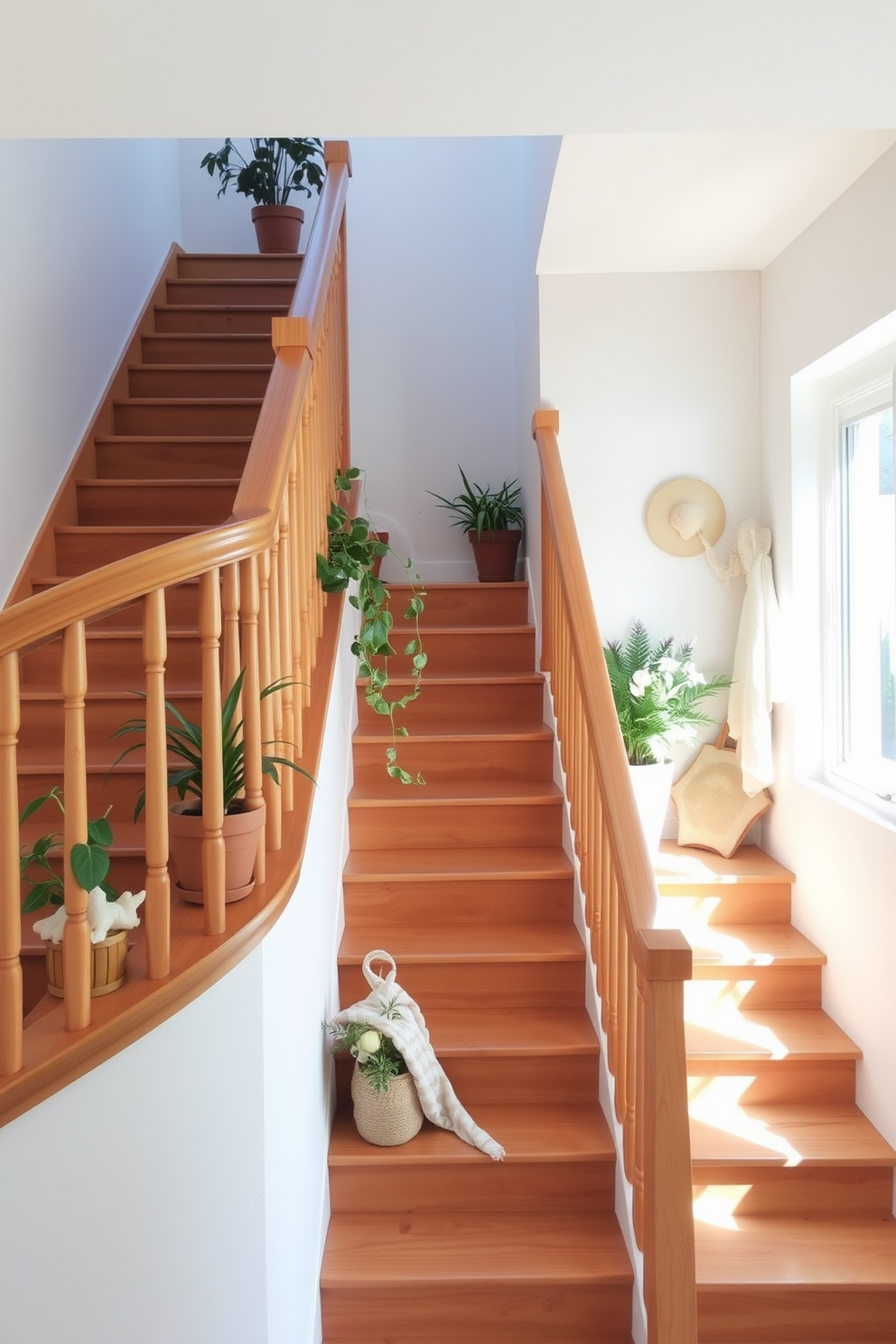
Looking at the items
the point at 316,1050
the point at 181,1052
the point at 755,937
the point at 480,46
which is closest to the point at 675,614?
the point at 755,937

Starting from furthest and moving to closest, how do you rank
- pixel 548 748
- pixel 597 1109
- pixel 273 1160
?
pixel 548 748, pixel 597 1109, pixel 273 1160

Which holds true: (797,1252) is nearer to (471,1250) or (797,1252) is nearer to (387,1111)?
(471,1250)

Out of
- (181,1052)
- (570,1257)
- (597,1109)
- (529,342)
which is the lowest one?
(570,1257)

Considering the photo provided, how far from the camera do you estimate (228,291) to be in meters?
4.77

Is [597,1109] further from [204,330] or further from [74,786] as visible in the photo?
[204,330]

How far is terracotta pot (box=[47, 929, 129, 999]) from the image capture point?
1599 mm

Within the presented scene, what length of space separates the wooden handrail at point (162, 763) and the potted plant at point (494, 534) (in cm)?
217

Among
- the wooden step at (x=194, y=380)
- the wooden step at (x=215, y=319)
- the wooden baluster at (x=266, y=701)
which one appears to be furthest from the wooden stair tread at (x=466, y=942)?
the wooden step at (x=215, y=319)

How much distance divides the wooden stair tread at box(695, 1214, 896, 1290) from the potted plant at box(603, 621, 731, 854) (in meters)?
1.10

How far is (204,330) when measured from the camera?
4.63 metres

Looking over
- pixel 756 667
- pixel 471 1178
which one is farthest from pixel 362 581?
pixel 471 1178

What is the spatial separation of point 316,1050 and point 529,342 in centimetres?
273

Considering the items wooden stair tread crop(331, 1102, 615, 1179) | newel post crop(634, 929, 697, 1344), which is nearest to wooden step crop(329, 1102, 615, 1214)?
wooden stair tread crop(331, 1102, 615, 1179)

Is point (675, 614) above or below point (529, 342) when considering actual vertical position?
below
